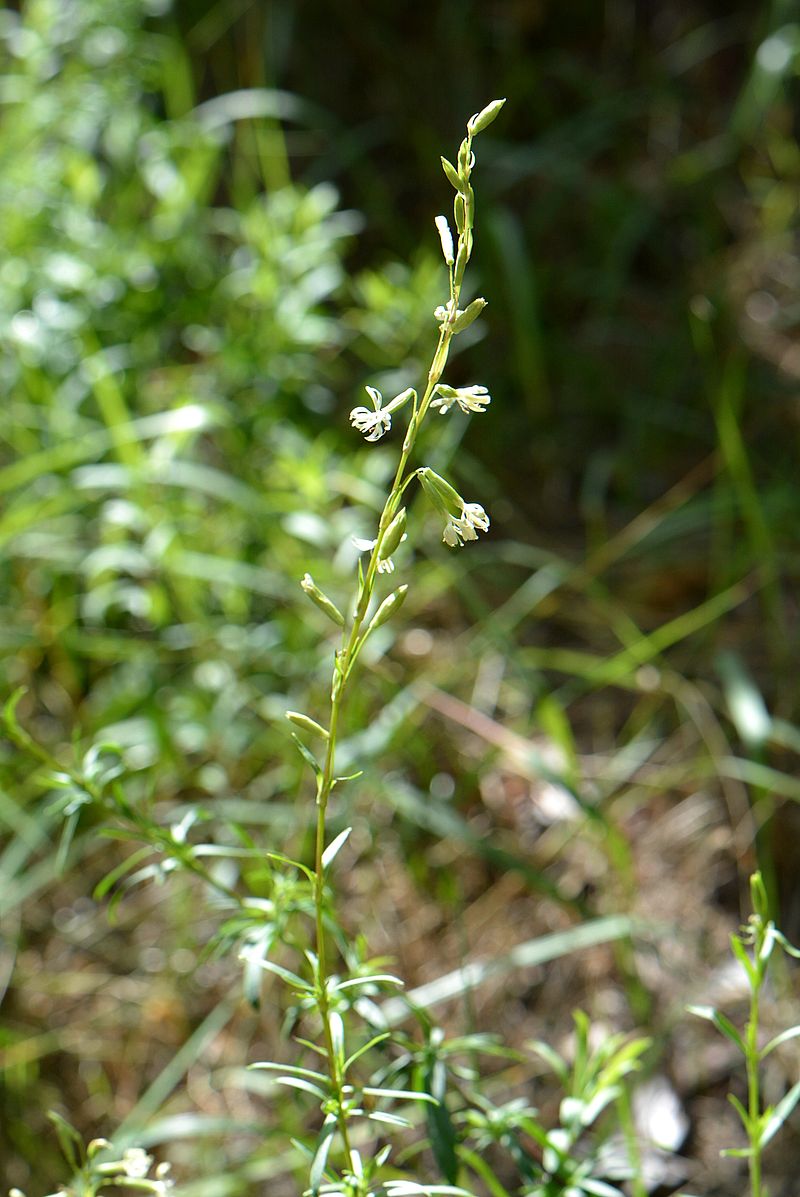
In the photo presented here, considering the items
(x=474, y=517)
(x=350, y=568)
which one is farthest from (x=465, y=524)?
(x=350, y=568)

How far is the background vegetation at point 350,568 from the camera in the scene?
1.64 metres

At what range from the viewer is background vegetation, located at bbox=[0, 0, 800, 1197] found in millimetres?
1638

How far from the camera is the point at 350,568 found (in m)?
1.74

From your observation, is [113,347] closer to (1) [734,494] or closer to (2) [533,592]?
(2) [533,592]

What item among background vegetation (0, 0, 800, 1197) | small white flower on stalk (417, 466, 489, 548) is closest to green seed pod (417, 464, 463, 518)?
small white flower on stalk (417, 466, 489, 548)

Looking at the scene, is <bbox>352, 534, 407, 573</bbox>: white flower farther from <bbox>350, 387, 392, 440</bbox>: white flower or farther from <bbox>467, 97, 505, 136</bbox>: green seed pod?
<bbox>467, 97, 505, 136</bbox>: green seed pod

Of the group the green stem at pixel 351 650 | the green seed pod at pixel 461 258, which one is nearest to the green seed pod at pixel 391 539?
the green stem at pixel 351 650

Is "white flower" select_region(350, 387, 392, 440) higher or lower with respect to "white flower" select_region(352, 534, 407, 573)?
higher

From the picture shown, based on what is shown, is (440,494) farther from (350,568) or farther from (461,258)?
(350,568)

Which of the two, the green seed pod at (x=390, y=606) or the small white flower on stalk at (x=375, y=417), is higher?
the small white flower on stalk at (x=375, y=417)

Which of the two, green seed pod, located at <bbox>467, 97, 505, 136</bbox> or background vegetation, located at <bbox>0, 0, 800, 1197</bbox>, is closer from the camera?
green seed pod, located at <bbox>467, 97, 505, 136</bbox>

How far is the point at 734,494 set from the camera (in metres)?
2.08

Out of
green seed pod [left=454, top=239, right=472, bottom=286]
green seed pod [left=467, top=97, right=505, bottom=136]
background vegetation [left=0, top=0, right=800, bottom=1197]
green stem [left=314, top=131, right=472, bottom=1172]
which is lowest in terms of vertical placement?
background vegetation [left=0, top=0, right=800, bottom=1197]

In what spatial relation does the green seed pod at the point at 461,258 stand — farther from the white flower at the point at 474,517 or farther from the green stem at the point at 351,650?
the white flower at the point at 474,517
